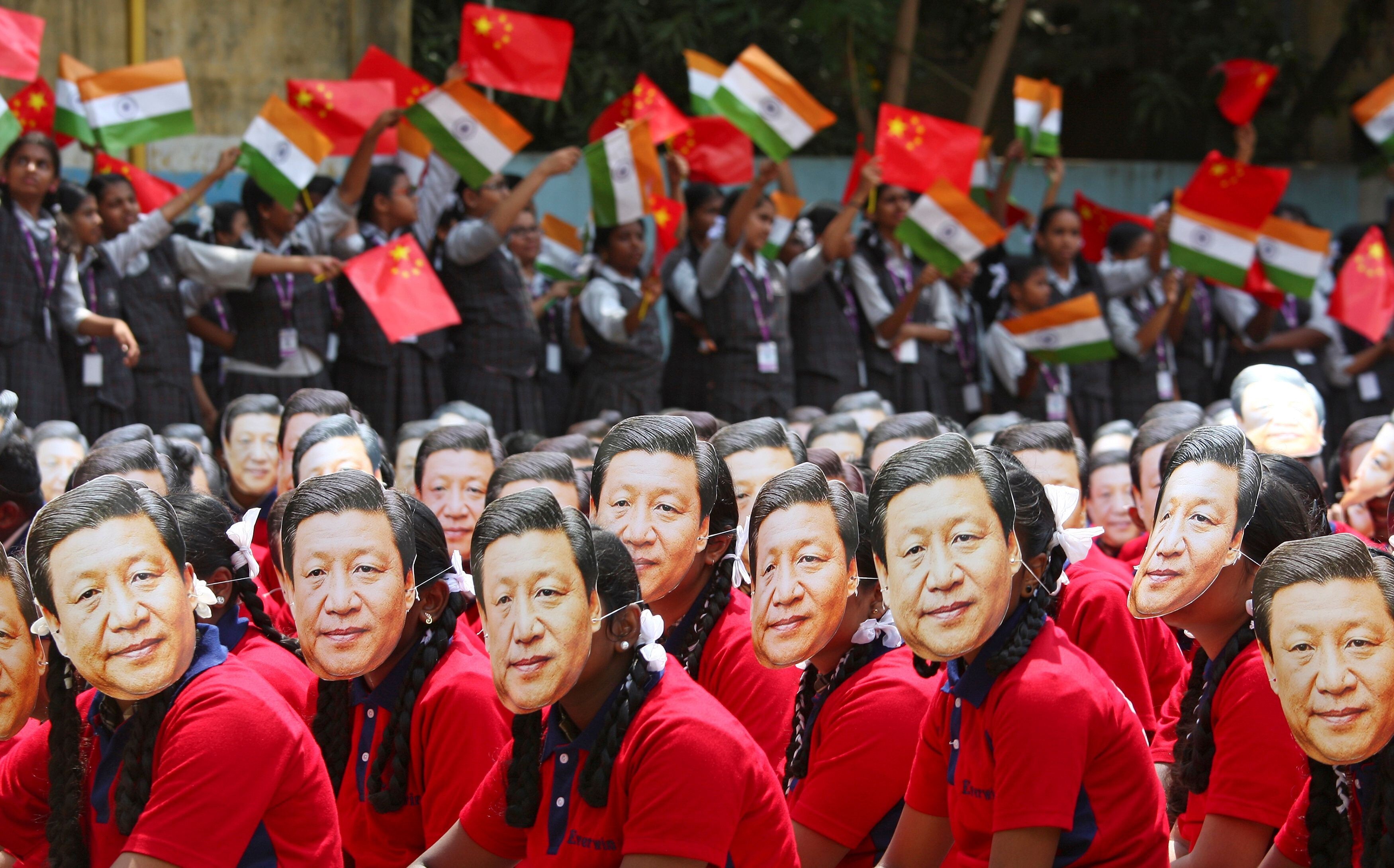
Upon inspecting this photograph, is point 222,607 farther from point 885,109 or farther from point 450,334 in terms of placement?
point 885,109

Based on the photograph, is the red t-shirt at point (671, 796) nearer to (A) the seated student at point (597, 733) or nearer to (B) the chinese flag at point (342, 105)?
(A) the seated student at point (597, 733)

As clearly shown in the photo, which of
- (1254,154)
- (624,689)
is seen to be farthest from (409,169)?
(1254,154)

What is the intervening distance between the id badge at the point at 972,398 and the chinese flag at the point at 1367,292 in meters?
1.85

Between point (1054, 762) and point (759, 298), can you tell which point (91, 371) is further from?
point (1054, 762)

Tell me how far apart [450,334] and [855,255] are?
2.12 m

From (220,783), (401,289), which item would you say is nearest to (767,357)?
(401,289)

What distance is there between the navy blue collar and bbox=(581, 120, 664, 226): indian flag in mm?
4764

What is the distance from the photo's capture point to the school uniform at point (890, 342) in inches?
310

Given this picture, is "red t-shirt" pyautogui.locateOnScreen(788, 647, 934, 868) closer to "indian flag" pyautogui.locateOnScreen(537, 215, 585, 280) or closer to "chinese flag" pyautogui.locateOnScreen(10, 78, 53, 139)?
"chinese flag" pyautogui.locateOnScreen(10, 78, 53, 139)

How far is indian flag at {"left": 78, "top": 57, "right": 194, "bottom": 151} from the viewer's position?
6625 mm

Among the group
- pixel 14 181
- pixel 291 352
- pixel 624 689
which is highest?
pixel 14 181

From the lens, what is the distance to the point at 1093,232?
29.1 ft

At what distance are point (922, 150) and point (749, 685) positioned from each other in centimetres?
489

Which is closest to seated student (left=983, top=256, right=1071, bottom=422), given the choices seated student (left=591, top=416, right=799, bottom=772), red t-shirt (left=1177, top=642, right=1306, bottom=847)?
seated student (left=591, top=416, right=799, bottom=772)
